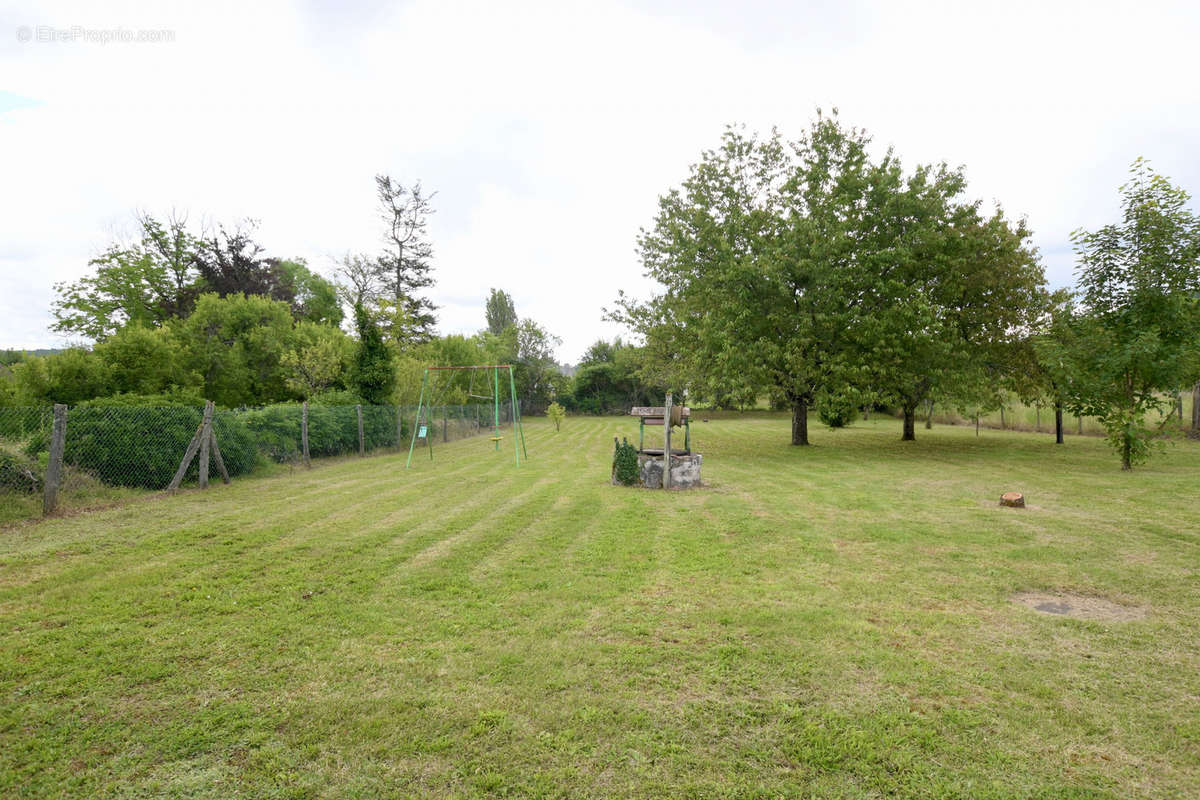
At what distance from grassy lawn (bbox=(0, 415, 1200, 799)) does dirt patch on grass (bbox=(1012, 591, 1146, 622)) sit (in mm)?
116

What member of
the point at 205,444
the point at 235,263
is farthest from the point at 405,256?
the point at 205,444

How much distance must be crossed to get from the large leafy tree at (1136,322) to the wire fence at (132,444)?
17.8 meters

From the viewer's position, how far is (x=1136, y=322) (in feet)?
39.1

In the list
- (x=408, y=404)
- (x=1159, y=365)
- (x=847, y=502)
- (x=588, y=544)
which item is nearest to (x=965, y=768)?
(x=588, y=544)

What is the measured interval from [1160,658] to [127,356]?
19110mm

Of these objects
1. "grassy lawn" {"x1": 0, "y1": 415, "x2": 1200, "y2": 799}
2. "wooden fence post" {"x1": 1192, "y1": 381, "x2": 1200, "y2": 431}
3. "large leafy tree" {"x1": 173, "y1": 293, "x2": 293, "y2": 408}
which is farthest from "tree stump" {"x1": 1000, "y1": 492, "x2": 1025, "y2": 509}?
"large leafy tree" {"x1": 173, "y1": 293, "x2": 293, "y2": 408}

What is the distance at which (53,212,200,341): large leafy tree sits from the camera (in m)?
28.5

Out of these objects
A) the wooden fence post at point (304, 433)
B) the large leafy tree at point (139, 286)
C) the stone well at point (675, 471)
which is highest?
the large leafy tree at point (139, 286)

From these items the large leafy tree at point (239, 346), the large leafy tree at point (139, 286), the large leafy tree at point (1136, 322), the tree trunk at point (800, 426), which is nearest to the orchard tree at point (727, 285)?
the tree trunk at point (800, 426)

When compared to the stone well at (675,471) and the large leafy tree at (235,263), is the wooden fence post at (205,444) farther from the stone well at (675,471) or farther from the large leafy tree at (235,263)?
the large leafy tree at (235,263)

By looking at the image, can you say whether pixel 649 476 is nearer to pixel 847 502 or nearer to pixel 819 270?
pixel 847 502

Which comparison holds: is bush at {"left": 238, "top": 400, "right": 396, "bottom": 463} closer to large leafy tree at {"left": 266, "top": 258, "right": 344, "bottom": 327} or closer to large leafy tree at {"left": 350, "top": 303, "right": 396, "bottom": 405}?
large leafy tree at {"left": 350, "top": 303, "right": 396, "bottom": 405}

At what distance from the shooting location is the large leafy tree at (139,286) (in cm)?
2848

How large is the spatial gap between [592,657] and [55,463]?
26.7 feet
